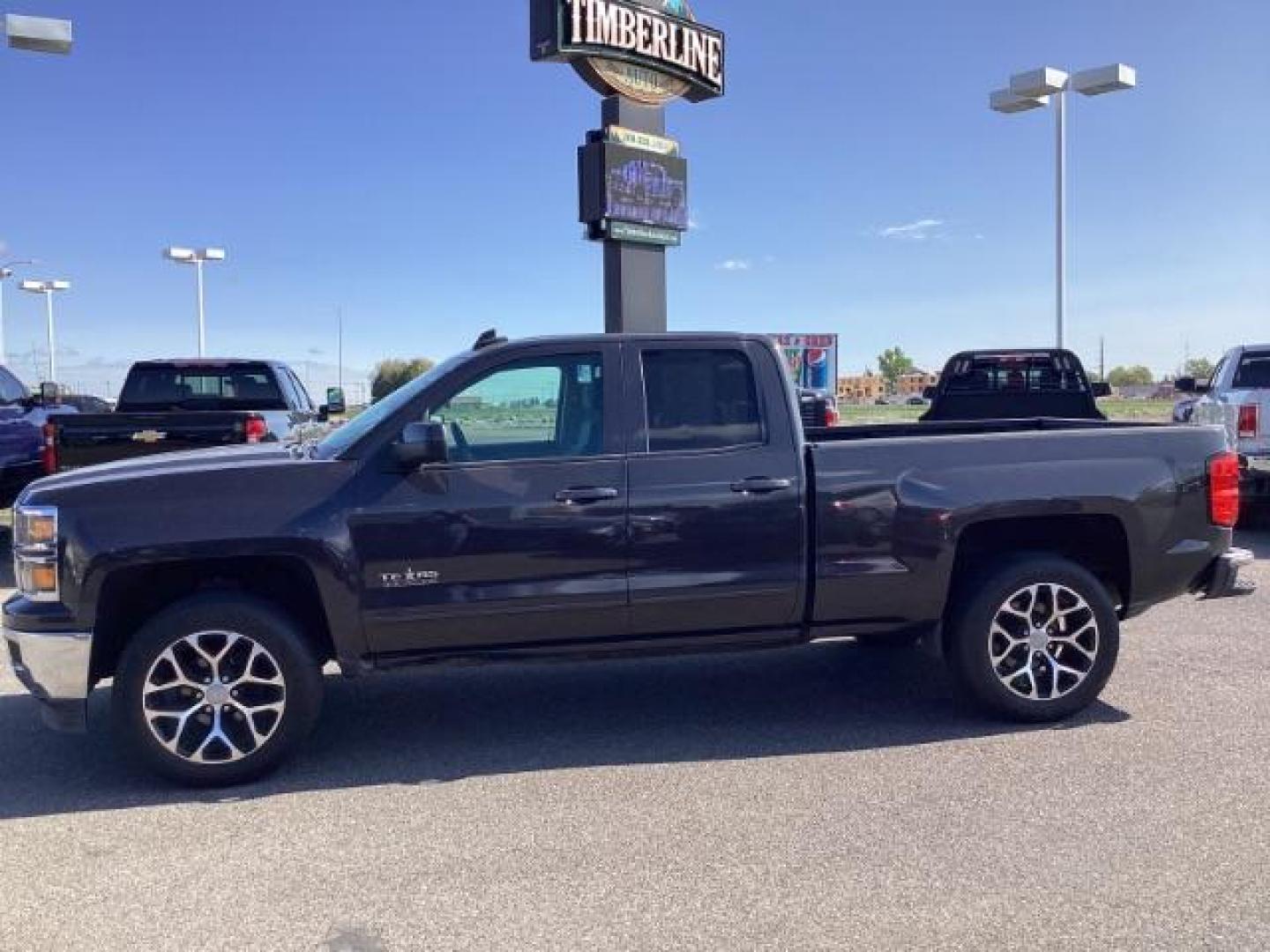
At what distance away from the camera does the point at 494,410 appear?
513cm

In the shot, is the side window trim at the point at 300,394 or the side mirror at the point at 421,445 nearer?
the side mirror at the point at 421,445

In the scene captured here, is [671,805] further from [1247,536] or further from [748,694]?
[1247,536]

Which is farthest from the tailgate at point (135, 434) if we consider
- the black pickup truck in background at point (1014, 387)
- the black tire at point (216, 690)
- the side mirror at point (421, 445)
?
the black pickup truck in background at point (1014, 387)

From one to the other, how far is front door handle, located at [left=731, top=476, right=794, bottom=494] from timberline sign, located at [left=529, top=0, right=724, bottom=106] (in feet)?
35.4

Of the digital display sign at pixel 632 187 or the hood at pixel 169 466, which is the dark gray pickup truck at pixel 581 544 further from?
the digital display sign at pixel 632 187

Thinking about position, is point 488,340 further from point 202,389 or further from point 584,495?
point 202,389

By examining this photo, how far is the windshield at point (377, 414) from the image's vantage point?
4969 mm

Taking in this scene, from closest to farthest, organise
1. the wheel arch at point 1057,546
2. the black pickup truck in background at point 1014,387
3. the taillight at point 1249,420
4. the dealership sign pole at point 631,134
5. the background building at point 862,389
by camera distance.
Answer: the wheel arch at point 1057,546 < the taillight at point 1249,420 < the black pickup truck in background at point 1014,387 < the dealership sign pole at point 631,134 < the background building at point 862,389

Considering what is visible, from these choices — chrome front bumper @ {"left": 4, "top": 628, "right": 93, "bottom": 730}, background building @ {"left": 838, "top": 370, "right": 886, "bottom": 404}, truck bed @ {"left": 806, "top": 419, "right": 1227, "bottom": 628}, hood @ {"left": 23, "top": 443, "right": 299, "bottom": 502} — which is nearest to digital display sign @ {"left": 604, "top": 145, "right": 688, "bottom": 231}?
hood @ {"left": 23, "top": 443, "right": 299, "bottom": 502}

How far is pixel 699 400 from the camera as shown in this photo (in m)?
5.25

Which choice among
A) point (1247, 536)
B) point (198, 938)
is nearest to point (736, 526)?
point (198, 938)

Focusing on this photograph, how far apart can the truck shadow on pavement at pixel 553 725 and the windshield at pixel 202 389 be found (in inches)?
261

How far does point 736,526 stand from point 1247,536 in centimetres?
880

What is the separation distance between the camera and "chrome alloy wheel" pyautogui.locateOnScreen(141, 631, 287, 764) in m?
4.70
